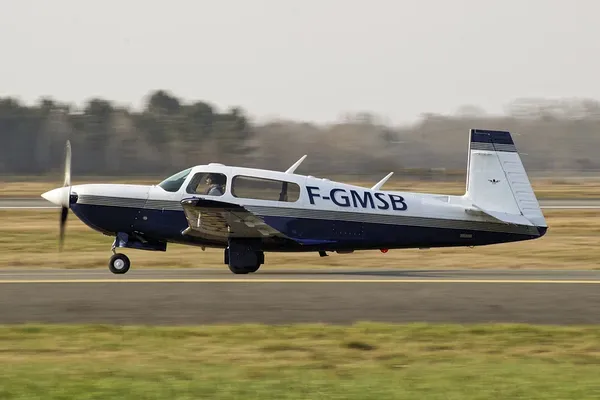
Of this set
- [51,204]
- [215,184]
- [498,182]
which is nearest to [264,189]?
[215,184]

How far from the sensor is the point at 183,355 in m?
9.83

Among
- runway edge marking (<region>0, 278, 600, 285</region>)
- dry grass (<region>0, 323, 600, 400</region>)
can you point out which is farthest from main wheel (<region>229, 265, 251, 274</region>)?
dry grass (<region>0, 323, 600, 400</region>)

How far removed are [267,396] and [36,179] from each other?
6209cm

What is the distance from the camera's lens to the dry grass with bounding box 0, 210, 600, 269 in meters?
21.1

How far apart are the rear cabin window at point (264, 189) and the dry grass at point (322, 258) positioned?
3.07m

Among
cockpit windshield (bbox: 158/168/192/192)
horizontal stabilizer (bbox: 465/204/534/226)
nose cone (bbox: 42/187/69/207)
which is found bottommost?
nose cone (bbox: 42/187/69/207)

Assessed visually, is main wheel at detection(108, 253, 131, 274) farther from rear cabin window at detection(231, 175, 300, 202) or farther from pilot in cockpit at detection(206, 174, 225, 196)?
rear cabin window at detection(231, 175, 300, 202)

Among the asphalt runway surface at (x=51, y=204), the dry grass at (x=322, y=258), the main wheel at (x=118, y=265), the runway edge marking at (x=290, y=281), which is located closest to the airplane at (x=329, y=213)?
the main wheel at (x=118, y=265)

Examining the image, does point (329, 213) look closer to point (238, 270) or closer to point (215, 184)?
point (238, 270)

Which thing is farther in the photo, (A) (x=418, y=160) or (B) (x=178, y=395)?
(A) (x=418, y=160)

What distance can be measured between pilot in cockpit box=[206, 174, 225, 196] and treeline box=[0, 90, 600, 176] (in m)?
46.9

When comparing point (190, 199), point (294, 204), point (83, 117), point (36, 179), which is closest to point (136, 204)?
point (190, 199)

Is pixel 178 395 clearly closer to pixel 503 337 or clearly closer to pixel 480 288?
pixel 503 337

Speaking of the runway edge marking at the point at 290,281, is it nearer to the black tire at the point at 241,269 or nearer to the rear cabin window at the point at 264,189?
the black tire at the point at 241,269
